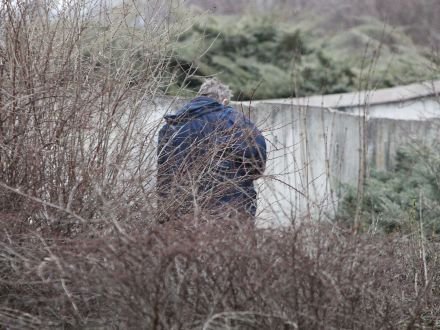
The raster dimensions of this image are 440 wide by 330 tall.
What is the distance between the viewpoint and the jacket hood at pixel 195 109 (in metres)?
6.11

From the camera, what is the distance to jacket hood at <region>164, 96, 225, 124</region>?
611 cm

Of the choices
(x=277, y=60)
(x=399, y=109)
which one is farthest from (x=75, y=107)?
(x=277, y=60)

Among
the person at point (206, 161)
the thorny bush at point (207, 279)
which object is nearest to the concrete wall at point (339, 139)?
the person at point (206, 161)

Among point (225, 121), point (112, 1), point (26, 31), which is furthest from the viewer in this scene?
point (112, 1)

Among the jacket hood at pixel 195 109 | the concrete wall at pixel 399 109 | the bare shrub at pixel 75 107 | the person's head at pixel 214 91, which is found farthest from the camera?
the concrete wall at pixel 399 109

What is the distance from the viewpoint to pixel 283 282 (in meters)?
3.96

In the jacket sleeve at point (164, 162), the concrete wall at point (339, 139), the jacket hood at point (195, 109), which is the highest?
the jacket hood at point (195, 109)

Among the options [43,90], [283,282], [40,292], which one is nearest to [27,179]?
[43,90]

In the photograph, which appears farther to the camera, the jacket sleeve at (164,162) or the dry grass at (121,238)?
the jacket sleeve at (164,162)

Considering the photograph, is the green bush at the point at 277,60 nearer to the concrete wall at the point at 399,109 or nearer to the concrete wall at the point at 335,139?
the concrete wall at the point at 399,109

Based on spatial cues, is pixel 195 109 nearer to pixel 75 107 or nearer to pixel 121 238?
pixel 75 107

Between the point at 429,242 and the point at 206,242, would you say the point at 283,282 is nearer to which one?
the point at 206,242

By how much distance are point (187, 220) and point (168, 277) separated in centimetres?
52

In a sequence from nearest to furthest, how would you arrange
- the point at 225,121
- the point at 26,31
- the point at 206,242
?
the point at 206,242 < the point at 26,31 < the point at 225,121
